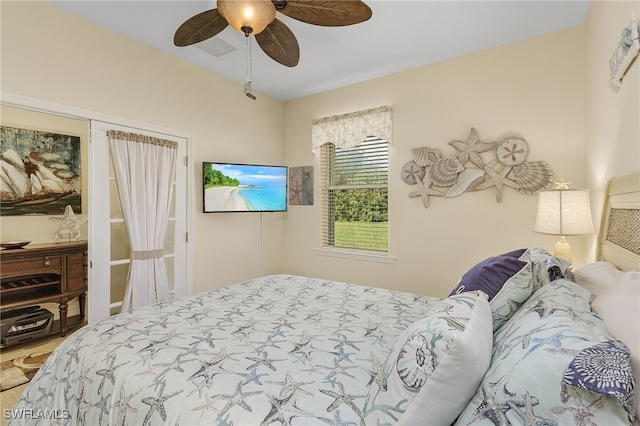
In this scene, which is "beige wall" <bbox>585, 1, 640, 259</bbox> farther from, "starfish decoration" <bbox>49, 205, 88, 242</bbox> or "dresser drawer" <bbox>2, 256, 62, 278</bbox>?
"starfish decoration" <bbox>49, 205, 88, 242</bbox>

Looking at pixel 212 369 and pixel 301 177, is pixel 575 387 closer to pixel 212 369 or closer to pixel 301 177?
pixel 212 369

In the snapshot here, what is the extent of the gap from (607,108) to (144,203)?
3.54 meters

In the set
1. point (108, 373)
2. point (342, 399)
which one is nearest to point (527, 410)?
point (342, 399)

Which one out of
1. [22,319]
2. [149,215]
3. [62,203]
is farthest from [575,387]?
[62,203]

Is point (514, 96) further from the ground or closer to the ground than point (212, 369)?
further from the ground

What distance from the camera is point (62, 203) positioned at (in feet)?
12.5

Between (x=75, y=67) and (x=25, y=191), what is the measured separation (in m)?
1.96

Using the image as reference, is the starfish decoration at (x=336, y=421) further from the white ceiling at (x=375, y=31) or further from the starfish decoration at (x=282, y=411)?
the white ceiling at (x=375, y=31)

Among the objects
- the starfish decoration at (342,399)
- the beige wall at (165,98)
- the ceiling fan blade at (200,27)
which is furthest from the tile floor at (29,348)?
the ceiling fan blade at (200,27)

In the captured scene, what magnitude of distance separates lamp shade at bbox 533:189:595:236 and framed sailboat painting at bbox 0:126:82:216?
4905mm

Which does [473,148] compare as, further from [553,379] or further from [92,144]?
[92,144]

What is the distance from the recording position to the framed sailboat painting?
3465mm

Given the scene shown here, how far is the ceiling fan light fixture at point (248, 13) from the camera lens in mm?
1616

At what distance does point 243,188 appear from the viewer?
365 cm
